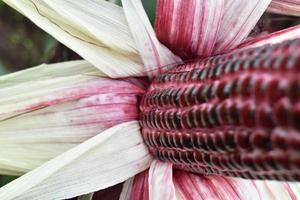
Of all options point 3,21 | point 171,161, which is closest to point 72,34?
point 171,161

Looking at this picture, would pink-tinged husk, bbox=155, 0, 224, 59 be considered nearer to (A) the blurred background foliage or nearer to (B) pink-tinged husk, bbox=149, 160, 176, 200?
(B) pink-tinged husk, bbox=149, 160, 176, 200

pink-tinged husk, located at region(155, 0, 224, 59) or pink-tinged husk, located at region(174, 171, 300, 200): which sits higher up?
pink-tinged husk, located at region(155, 0, 224, 59)

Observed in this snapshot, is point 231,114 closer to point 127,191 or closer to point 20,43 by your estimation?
point 127,191

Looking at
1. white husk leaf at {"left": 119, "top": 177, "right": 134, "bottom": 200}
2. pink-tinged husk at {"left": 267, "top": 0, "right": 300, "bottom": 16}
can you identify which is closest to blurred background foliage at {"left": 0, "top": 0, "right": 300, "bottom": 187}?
pink-tinged husk at {"left": 267, "top": 0, "right": 300, "bottom": 16}

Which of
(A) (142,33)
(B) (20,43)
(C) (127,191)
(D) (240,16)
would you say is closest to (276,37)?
(D) (240,16)

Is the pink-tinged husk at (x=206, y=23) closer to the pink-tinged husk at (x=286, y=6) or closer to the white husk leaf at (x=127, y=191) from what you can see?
the pink-tinged husk at (x=286, y=6)
